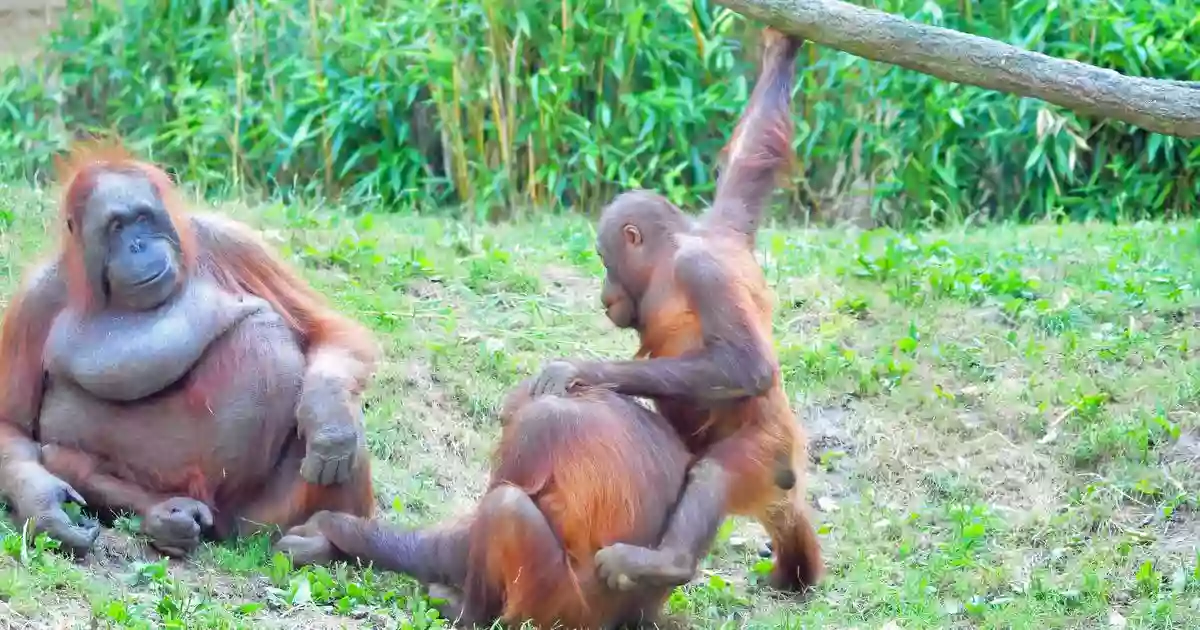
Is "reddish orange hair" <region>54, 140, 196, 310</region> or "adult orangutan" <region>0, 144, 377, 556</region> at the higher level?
"reddish orange hair" <region>54, 140, 196, 310</region>

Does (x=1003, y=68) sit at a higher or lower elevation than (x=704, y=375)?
higher

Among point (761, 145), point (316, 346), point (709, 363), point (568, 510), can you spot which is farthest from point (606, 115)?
point (568, 510)

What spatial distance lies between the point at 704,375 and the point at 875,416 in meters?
1.65

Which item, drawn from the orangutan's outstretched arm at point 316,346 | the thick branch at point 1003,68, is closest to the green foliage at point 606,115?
the orangutan's outstretched arm at point 316,346

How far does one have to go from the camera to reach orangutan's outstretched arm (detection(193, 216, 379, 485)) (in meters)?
3.82

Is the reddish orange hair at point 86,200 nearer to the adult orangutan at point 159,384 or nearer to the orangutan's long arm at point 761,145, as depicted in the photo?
the adult orangutan at point 159,384

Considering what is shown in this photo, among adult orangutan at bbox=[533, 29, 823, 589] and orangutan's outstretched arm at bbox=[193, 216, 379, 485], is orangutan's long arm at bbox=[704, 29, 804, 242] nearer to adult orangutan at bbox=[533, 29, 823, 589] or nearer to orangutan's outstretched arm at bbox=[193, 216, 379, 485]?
adult orangutan at bbox=[533, 29, 823, 589]

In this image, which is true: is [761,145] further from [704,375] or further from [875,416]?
[875,416]

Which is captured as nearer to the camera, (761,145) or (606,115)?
(761,145)

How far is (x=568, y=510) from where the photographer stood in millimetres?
3578

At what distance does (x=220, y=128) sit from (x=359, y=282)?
8.50 ft

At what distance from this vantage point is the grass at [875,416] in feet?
12.2

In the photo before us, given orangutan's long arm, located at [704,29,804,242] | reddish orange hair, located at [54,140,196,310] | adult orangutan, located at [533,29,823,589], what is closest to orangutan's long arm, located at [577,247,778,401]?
adult orangutan, located at [533,29,823,589]

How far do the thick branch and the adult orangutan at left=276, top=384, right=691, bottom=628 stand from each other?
1.03 m
